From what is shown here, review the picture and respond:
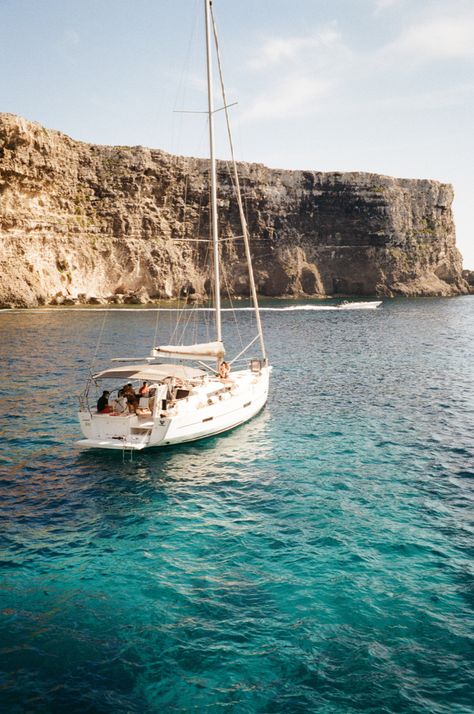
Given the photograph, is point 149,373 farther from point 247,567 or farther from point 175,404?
point 247,567

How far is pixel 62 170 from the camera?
10625 centimetres

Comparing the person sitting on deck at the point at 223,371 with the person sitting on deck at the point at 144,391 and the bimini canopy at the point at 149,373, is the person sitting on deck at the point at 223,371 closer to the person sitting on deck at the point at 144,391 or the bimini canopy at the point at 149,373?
the bimini canopy at the point at 149,373

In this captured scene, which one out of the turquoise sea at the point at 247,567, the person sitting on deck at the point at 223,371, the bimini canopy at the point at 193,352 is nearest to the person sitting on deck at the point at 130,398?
the turquoise sea at the point at 247,567

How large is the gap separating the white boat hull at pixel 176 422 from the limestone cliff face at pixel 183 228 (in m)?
54.3

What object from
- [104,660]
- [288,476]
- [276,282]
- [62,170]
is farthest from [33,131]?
[104,660]

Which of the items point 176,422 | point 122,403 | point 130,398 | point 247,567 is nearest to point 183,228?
point 130,398

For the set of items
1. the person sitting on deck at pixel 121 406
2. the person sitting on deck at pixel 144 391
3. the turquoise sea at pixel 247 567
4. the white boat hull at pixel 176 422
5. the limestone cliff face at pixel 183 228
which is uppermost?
the limestone cliff face at pixel 183 228

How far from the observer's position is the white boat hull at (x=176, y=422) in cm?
2105

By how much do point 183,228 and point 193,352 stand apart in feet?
346

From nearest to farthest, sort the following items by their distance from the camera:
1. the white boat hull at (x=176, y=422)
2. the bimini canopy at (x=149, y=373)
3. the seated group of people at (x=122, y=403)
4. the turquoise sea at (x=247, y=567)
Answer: the turquoise sea at (x=247, y=567)
the white boat hull at (x=176, y=422)
the seated group of people at (x=122, y=403)
the bimini canopy at (x=149, y=373)

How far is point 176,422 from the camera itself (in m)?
21.4

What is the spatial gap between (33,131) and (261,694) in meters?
105

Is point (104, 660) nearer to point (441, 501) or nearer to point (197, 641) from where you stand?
point (197, 641)

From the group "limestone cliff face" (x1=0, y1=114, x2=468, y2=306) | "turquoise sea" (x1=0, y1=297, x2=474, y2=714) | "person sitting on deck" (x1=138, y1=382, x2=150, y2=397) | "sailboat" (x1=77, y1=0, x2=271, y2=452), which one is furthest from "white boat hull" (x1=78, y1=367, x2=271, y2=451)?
"limestone cliff face" (x1=0, y1=114, x2=468, y2=306)
